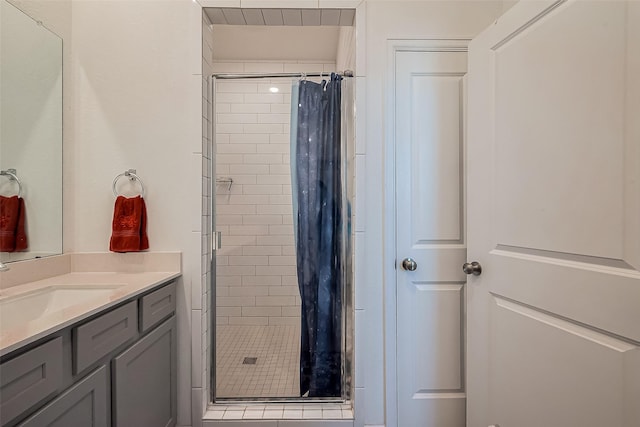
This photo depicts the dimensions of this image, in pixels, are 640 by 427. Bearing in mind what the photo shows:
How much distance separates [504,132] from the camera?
1.16 meters

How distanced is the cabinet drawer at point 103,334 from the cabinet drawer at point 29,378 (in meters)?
0.06

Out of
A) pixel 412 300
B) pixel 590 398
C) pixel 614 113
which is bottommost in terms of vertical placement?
pixel 590 398

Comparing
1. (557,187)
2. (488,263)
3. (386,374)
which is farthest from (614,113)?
(386,374)

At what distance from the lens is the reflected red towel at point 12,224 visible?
1169 millimetres

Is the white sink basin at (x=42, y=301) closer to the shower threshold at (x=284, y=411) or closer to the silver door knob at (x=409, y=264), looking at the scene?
the shower threshold at (x=284, y=411)

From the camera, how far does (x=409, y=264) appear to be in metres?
1.45

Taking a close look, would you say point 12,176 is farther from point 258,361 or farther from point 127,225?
point 258,361

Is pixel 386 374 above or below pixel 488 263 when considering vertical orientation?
below

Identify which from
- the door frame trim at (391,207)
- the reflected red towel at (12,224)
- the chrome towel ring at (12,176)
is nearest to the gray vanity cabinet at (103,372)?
the reflected red towel at (12,224)

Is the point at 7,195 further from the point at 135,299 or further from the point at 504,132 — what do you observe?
the point at 504,132

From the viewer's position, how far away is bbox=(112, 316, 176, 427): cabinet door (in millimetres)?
1041

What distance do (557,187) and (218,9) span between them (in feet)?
5.37

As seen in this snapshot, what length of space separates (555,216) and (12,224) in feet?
6.67

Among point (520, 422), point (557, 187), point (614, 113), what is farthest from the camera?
point (520, 422)
